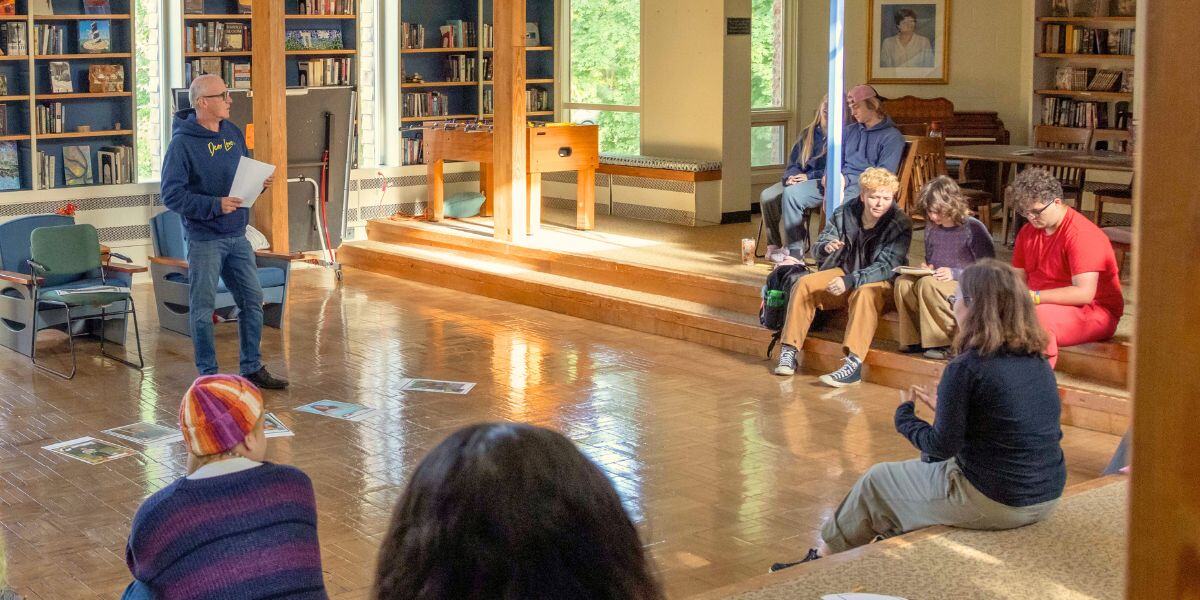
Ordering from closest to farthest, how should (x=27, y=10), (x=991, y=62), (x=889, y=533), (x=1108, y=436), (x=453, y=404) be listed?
(x=889, y=533) < (x=1108, y=436) < (x=453, y=404) < (x=27, y=10) < (x=991, y=62)

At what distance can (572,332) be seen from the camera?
8852mm

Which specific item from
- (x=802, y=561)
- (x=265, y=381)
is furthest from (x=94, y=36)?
(x=802, y=561)

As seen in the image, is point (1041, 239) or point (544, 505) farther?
point (1041, 239)

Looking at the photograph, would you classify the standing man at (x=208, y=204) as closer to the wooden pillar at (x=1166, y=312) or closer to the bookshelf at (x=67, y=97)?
the bookshelf at (x=67, y=97)

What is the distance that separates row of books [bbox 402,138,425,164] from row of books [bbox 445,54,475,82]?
0.72 m

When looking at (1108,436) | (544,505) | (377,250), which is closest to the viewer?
(544,505)

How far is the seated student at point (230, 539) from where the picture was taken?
9.33ft

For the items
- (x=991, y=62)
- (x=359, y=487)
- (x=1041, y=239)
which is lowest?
(x=359, y=487)

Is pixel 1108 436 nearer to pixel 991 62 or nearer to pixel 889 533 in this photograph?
pixel 889 533

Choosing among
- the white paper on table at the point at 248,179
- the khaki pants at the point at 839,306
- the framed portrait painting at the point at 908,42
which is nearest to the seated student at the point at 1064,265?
the khaki pants at the point at 839,306

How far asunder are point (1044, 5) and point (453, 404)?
7.46m

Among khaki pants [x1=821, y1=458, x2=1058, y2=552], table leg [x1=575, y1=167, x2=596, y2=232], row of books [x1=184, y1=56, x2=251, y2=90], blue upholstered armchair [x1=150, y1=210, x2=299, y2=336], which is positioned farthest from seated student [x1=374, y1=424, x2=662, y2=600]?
row of books [x1=184, y1=56, x2=251, y2=90]

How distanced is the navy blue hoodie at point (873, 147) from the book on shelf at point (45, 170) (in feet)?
19.8

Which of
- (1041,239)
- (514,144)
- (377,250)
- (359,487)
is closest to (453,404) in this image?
(359,487)
